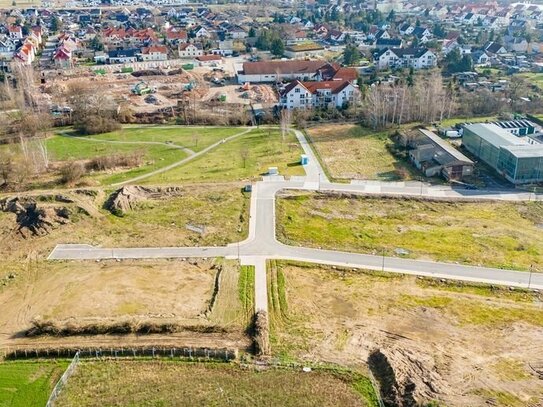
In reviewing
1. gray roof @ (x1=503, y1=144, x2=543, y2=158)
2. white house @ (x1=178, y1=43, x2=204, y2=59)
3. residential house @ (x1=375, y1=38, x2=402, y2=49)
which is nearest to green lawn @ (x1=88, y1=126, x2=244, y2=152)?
gray roof @ (x1=503, y1=144, x2=543, y2=158)

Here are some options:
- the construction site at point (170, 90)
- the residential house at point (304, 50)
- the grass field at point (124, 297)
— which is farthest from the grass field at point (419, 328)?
the residential house at point (304, 50)

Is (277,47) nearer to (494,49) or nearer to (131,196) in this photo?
(494,49)

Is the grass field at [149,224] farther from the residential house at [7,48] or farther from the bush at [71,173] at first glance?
the residential house at [7,48]

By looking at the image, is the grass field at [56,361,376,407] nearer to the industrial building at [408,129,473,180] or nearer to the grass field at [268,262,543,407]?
the grass field at [268,262,543,407]

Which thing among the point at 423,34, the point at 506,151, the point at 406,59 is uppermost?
the point at 423,34

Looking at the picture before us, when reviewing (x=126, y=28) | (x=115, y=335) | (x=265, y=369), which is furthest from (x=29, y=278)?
(x=126, y=28)

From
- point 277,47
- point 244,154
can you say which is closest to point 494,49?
point 277,47
